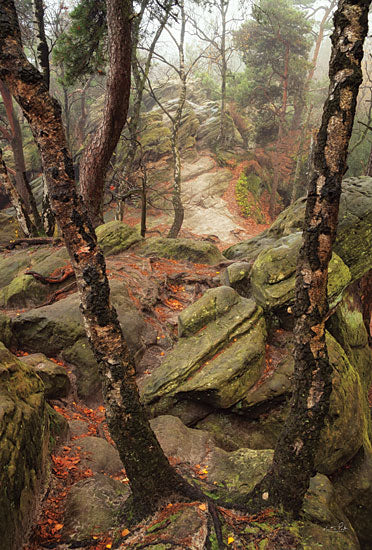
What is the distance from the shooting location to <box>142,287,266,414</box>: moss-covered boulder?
5910mm

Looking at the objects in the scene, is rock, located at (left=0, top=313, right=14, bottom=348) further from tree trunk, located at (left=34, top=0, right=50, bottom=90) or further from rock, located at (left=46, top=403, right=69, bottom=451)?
tree trunk, located at (left=34, top=0, right=50, bottom=90)

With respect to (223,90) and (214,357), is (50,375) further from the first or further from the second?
(223,90)

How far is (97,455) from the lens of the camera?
4.34 m

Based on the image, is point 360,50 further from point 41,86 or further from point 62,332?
point 62,332

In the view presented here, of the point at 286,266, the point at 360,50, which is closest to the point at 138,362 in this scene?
the point at 286,266

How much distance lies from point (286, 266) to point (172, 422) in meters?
3.88

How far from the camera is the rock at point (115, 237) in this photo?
10.6 meters

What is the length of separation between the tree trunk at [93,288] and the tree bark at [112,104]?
487 cm

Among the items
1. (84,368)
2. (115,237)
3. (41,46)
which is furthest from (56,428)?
(41,46)

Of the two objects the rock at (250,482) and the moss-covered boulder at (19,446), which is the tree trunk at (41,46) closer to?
the moss-covered boulder at (19,446)

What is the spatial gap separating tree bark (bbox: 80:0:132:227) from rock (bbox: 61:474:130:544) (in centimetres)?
546

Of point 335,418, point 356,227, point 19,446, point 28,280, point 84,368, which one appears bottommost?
point 335,418

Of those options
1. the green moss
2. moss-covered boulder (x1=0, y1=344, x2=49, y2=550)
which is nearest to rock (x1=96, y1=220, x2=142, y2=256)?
moss-covered boulder (x1=0, y1=344, x2=49, y2=550)

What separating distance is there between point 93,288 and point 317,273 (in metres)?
1.93
